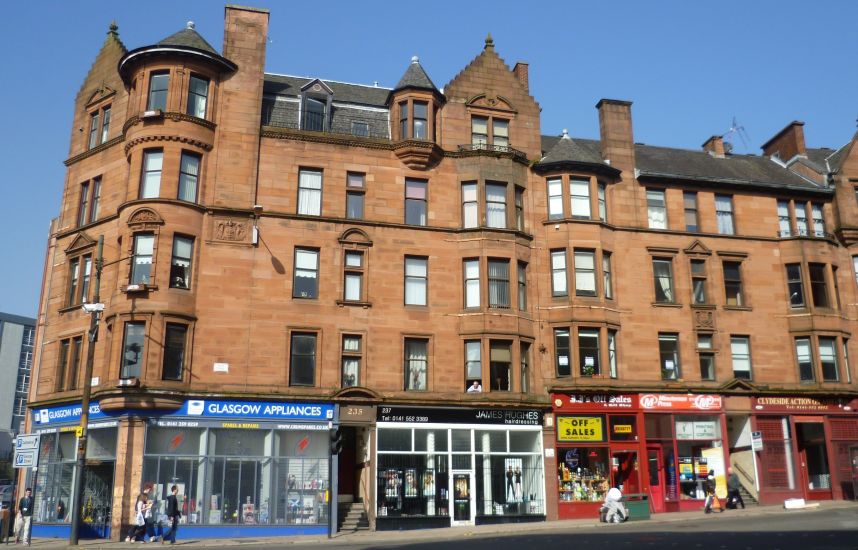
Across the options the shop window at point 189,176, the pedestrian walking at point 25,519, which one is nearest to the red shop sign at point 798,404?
the shop window at point 189,176

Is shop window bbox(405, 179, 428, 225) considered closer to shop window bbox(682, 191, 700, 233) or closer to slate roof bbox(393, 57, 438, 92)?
slate roof bbox(393, 57, 438, 92)

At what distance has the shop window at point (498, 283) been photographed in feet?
107

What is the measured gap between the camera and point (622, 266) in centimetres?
3528

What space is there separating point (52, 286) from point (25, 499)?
9.82 metres

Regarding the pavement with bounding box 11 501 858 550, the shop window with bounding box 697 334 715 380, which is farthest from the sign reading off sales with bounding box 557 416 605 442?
the shop window with bounding box 697 334 715 380

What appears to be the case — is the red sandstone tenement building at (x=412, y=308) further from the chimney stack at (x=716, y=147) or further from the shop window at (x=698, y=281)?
the chimney stack at (x=716, y=147)

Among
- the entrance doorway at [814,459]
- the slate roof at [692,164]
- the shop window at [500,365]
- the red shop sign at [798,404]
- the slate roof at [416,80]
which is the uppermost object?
the slate roof at [416,80]

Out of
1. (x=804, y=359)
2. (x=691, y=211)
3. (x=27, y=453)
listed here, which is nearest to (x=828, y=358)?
(x=804, y=359)

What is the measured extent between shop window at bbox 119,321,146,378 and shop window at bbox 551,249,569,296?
1736 cm

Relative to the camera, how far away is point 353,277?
3219 cm

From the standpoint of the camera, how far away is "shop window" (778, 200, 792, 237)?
3794cm

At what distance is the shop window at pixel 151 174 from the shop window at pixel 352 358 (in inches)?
378

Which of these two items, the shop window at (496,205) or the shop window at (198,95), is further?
the shop window at (496,205)

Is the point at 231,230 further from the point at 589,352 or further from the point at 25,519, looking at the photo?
the point at 589,352
